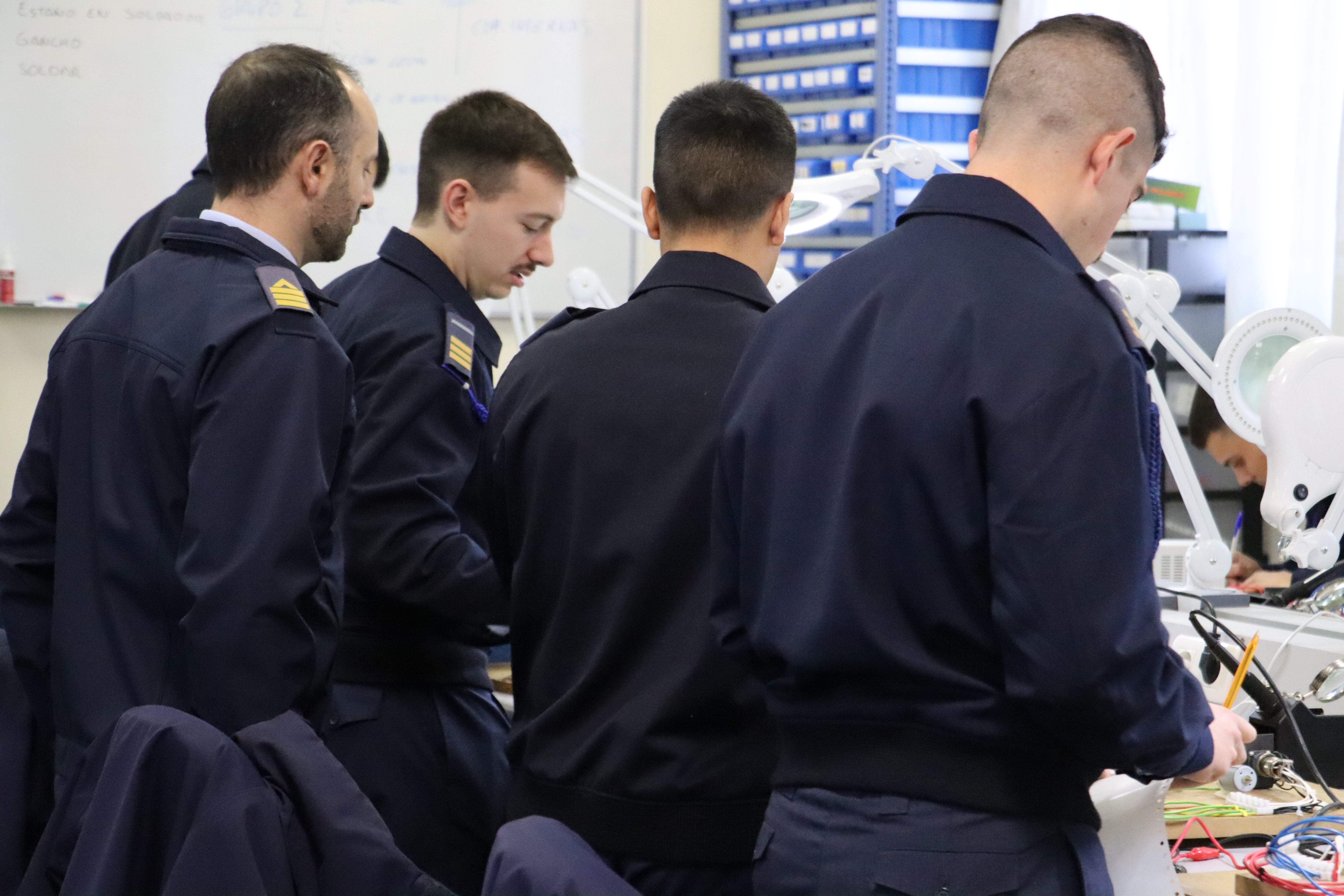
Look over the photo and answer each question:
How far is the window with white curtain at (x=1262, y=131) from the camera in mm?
2590

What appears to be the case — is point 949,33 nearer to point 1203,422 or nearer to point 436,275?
point 1203,422

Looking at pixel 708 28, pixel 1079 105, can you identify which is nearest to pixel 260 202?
pixel 1079 105

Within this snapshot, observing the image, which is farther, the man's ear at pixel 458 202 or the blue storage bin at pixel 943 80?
the blue storage bin at pixel 943 80

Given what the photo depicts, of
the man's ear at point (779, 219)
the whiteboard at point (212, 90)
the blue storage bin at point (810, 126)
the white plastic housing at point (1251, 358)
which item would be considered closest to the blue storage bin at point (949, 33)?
the blue storage bin at point (810, 126)

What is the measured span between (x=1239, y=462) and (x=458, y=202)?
1.68 m

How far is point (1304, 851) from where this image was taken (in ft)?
4.57

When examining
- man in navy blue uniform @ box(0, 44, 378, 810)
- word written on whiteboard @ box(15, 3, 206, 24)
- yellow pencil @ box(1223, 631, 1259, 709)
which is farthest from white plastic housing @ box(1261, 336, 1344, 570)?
word written on whiteboard @ box(15, 3, 206, 24)

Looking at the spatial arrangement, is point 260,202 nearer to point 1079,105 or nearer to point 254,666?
point 254,666

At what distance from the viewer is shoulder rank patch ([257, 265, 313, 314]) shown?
53.6 inches

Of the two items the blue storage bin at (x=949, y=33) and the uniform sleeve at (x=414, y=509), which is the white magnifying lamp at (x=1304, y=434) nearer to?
the uniform sleeve at (x=414, y=509)

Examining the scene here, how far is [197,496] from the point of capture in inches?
51.1

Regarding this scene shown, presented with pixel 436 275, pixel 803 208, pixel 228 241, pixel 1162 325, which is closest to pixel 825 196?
pixel 803 208

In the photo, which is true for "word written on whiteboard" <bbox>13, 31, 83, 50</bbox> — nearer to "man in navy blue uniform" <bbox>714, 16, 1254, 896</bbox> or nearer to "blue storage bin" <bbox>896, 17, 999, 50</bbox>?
"blue storage bin" <bbox>896, 17, 999, 50</bbox>

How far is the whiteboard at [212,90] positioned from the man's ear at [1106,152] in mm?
2814
